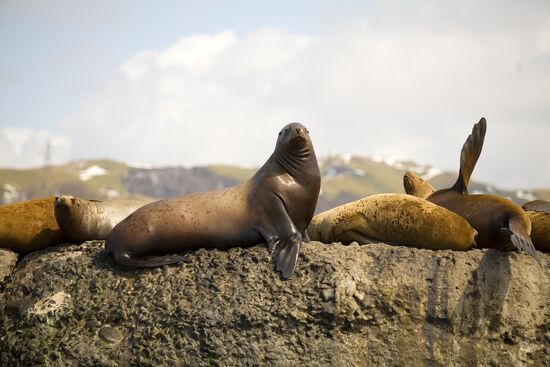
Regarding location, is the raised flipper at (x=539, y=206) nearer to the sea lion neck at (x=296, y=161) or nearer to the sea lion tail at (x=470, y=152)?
the sea lion tail at (x=470, y=152)

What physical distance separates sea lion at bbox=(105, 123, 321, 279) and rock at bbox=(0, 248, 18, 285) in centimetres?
148

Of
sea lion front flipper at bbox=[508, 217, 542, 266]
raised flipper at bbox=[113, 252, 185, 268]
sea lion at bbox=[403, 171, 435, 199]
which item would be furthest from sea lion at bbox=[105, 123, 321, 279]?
sea lion at bbox=[403, 171, 435, 199]

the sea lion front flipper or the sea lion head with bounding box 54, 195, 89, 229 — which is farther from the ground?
the sea lion front flipper

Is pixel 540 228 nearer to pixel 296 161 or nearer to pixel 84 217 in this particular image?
pixel 296 161

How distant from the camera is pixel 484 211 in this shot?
8617mm

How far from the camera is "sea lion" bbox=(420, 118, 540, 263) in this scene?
792 cm

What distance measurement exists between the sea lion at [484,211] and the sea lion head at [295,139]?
1.93 metres

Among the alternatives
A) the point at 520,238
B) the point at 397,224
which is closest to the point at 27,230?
the point at 397,224

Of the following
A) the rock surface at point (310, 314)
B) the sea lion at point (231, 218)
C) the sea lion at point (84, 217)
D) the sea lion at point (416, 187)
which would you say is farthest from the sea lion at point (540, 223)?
the sea lion at point (84, 217)

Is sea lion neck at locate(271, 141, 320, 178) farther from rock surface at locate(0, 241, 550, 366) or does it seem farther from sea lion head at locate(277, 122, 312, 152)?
rock surface at locate(0, 241, 550, 366)

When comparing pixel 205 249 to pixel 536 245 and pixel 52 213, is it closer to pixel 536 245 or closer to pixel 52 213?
pixel 52 213

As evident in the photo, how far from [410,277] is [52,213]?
473 cm

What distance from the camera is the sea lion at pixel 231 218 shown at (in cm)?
829

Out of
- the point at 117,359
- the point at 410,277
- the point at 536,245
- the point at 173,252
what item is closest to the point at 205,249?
the point at 173,252
